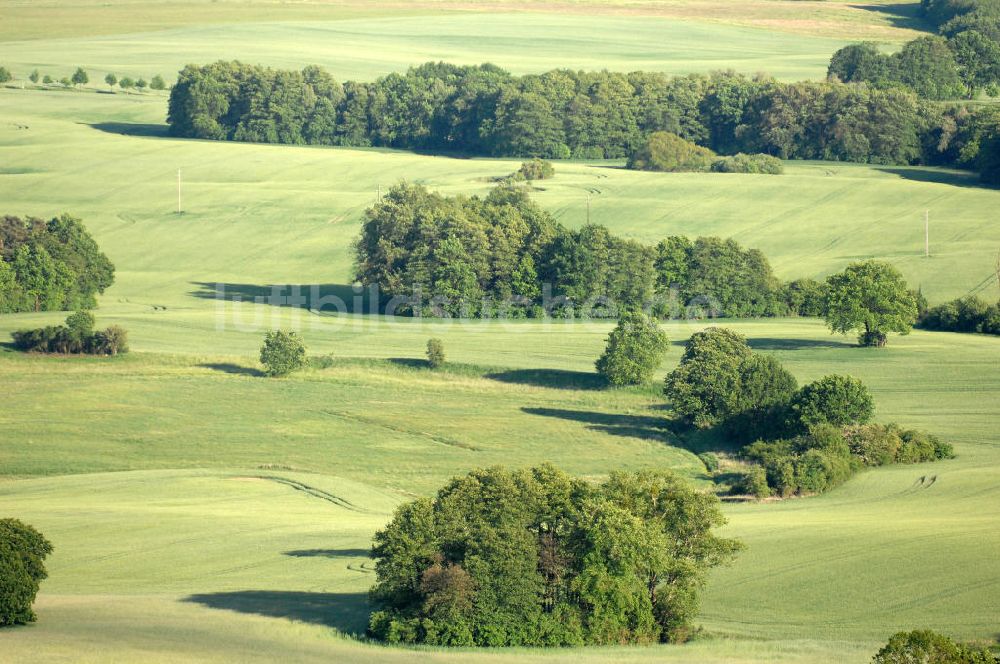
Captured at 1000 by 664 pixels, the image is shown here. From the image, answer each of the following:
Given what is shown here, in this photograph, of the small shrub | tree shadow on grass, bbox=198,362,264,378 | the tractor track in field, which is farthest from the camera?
tree shadow on grass, bbox=198,362,264,378

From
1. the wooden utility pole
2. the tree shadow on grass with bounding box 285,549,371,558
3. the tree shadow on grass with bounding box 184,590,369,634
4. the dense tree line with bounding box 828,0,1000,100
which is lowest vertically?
the tree shadow on grass with bounding box 285,549,371,558

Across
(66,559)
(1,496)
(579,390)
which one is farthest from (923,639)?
(579,390)

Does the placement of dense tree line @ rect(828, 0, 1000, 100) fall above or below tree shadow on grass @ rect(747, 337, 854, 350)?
above

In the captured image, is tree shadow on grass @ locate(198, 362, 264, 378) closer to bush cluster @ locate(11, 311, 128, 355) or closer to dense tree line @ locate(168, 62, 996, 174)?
bush cluster @ locate(11, 311, 128, 355)

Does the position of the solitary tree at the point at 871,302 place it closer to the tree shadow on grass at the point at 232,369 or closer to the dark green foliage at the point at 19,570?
the tree shadow on grass at the point at 232,369

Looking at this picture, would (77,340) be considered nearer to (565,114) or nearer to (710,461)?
(710,461)

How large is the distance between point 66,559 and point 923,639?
1061 inches

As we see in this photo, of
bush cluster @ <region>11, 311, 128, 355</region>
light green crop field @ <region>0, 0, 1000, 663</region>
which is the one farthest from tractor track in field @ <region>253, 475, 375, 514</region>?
bush cluster @ <region>11, 311, 128, 355</region>

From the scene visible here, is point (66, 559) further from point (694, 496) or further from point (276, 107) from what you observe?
point (276, 107)

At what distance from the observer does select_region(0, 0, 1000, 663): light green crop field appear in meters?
40.8

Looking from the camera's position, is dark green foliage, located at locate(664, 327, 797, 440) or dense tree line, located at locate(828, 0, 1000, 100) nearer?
dark green foliage, located at locate(664, 327, 797, 440)

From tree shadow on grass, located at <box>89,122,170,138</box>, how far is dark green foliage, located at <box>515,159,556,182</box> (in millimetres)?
43785

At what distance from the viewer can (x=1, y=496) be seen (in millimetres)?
57625

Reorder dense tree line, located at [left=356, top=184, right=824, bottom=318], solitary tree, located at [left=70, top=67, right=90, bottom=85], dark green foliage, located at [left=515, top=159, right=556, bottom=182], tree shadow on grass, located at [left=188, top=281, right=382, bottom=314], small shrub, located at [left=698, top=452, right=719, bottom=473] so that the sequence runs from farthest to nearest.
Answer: solitary tree, located at [left=70, top=67, right=90, bottom=85]
dark green foliage, located at [left=515, top=159, right=556, bottom=182]
tree shadow on grass, located at [left=188, top=281, right=382, bottom=314]
dense tree line, located at [left=356, top=184, right=824, bottom=318]
small shrub, located at [left=698, top=452, right=719, bottom=473]
